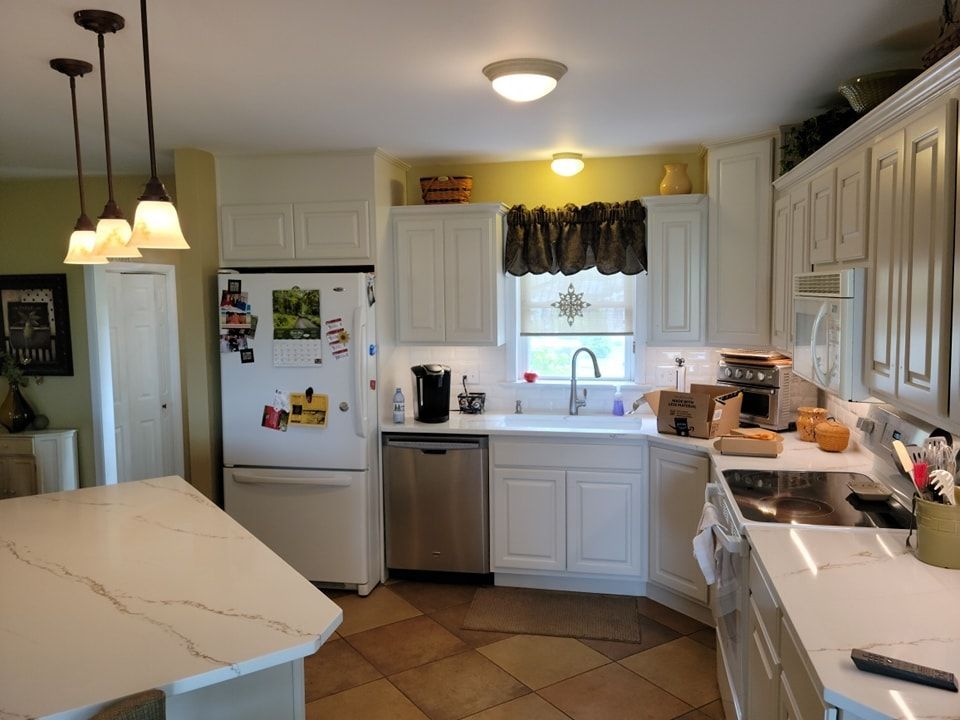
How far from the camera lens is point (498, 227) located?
4148 mm

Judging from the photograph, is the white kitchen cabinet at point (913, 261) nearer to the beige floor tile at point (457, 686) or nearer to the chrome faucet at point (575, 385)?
the beige floor tile at point (457, 686)

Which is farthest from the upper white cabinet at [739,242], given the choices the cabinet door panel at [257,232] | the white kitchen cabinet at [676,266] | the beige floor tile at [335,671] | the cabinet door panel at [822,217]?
the beige floor tile at [335,671]

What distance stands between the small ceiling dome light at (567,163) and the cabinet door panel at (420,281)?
0.73 metres

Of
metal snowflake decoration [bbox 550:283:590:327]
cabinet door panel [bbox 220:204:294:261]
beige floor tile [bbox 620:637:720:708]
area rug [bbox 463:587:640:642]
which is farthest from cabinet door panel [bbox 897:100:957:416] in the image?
cabinet door panel [bbox 220:204:294:261]

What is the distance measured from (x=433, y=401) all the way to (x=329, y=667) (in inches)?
57.8

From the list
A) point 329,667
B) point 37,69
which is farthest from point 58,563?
point 37,69

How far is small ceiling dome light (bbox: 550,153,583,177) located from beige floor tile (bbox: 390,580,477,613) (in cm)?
237

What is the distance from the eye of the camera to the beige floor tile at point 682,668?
9.77ft

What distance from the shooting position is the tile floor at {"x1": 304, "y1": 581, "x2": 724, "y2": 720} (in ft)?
9.47

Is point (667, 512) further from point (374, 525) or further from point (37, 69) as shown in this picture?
point (37, 69)

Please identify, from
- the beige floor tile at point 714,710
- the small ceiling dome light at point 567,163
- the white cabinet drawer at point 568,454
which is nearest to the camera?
the beige floor tile at point 714,710

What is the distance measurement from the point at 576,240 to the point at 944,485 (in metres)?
2.61

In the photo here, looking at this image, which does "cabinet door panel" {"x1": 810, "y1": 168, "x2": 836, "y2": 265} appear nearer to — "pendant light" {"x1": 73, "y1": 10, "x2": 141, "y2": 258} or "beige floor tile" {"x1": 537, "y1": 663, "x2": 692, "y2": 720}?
"beige floor tile" {"x1": 537, "y1": 663, "x2": 692, "y2": 720}

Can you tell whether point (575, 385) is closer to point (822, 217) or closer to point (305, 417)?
point (305, 417)
